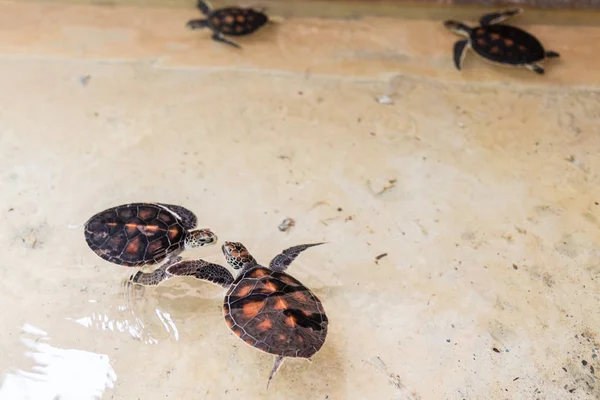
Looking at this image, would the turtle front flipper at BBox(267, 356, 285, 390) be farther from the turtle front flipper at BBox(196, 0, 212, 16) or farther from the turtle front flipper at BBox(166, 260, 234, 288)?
the turtle front flipper at BBox(196, 0, 212, 16)

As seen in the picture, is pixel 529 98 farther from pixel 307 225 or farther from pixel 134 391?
pixel 134 391

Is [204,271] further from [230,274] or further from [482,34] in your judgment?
[482,34]

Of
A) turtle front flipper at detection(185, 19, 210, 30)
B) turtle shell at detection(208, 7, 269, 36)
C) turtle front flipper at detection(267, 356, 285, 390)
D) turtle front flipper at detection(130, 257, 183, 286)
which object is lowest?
turtle front flipper at detection(267, 356, 285, 390)

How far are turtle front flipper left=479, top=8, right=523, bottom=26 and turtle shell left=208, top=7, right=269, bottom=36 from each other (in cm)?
225

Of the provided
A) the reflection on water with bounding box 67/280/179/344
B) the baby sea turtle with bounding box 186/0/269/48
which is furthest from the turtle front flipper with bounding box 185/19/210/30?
the reflection on water with bounding box 67/280/179/344

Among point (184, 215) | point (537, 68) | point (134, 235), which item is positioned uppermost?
point (537, 68)

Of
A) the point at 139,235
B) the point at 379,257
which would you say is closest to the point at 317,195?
the point at 379,257

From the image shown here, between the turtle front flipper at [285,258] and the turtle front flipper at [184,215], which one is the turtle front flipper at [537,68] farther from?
the turtle front flipper at [184,215]

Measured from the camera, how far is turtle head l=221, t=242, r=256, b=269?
281 cm

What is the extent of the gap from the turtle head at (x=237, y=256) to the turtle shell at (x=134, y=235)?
30 centimetres

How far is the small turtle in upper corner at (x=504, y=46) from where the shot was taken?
4293mm

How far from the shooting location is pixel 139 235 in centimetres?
278

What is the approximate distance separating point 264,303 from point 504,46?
11.1 feet

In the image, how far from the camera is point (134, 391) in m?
2.47
